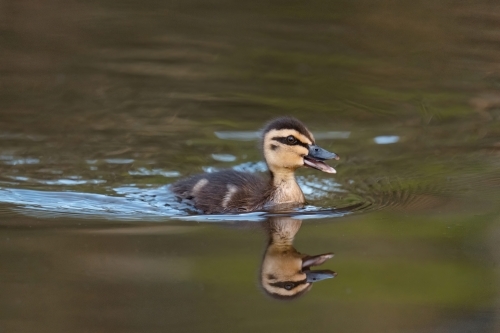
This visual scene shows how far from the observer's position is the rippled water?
4414 millimetres

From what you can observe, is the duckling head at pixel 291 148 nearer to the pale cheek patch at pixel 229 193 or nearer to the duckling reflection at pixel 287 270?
the pale cheek patch at pixel 229 193

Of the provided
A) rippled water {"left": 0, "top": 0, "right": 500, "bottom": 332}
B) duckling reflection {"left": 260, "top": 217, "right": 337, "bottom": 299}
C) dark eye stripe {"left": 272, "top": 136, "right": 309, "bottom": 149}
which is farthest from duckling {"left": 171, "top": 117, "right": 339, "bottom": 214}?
duckling reflection {"left": 260, "top": 217, "right": 337, "bottom": 299}

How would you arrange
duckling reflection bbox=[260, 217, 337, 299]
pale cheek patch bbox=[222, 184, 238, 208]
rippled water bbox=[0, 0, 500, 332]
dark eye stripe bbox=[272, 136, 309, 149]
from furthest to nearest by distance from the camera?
dark eye stripe bbox=[272, 136, 309, 149] → pale cheek patch bbox=[222, 184, 238, 208] → duckling reflection bbox=[260, 217, 337, 299] → rippled water bbox=[0, 0, 500, 332]

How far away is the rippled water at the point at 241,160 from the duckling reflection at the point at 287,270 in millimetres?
26

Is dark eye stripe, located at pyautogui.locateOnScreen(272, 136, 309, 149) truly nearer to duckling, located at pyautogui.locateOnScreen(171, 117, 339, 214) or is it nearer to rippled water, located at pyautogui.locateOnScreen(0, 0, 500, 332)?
duckling, located at pyautogui.locateOnScreen(171, 117, 339, 214)

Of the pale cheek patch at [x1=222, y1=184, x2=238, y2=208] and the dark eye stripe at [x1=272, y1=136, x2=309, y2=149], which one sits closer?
the pale cheek patch at [x1=222, y1=184, x2=238, y2=208]

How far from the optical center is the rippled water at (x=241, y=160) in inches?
174

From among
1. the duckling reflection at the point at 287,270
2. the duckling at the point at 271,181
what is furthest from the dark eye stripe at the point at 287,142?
the duckling reflection at the point at 287,270

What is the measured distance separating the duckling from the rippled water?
174 millimetres

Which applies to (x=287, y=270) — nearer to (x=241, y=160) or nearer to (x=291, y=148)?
(x=291, y=148)

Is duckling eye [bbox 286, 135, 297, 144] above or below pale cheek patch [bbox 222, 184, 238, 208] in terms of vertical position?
above

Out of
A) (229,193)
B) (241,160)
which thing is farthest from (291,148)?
(241,160)

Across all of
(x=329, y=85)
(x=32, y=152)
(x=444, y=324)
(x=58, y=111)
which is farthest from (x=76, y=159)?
(x=444, y=324)

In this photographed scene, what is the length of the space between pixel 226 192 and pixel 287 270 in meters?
1.54
